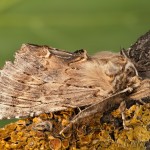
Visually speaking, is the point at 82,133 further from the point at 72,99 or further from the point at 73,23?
the point at 73,23

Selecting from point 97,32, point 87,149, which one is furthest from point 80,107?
point 97,32

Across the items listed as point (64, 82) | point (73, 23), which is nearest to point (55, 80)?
point (64, 82)

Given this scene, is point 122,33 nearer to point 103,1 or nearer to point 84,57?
point 103,1

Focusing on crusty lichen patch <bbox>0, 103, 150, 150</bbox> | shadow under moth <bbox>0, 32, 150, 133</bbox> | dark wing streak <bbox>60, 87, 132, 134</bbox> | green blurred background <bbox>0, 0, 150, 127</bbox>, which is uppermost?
green blurred background <bbox>0, 0, 150, 127</bbox>

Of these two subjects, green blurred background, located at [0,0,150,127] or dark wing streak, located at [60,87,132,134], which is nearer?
dark wing streak, located at [60,87,132,134]

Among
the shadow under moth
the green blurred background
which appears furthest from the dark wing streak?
the green blurred background

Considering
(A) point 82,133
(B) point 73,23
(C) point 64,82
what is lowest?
(A) point 82,133

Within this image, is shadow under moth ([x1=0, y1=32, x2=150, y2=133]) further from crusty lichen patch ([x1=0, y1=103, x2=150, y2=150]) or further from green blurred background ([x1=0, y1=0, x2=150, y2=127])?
green blurred background ([x1=0, y1=0, x2=150, y2=127])

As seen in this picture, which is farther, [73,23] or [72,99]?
[73,23]
